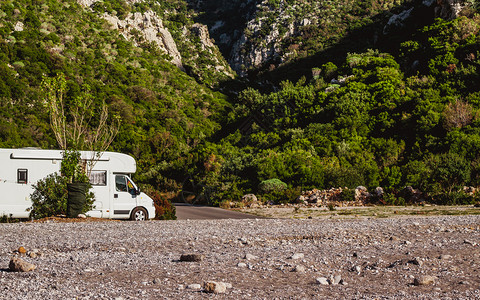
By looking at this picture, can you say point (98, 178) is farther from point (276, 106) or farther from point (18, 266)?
point (276, 106)

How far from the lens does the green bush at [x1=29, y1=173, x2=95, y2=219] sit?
51.7 ft

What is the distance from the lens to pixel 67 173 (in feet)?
52.6

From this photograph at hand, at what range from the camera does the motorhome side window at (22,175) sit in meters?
15.6

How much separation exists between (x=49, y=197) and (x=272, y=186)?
16849 millimetres

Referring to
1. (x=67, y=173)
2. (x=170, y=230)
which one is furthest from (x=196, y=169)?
(x=170, y=230)

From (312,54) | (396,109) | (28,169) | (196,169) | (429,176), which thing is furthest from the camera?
(312,54)

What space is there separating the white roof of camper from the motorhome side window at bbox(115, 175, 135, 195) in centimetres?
26

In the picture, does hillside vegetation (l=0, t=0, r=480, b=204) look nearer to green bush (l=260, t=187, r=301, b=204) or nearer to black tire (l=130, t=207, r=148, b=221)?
green bush (l=260, t=187, r=301, b=204)

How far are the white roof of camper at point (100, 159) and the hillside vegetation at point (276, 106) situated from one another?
14141 millimetres

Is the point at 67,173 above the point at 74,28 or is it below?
below

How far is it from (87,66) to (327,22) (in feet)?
183

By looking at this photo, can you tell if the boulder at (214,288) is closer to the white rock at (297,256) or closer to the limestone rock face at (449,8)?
the white rock at (297,256)

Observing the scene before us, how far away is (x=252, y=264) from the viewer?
698 centimetres

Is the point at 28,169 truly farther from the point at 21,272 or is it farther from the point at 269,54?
the point at 269,54
